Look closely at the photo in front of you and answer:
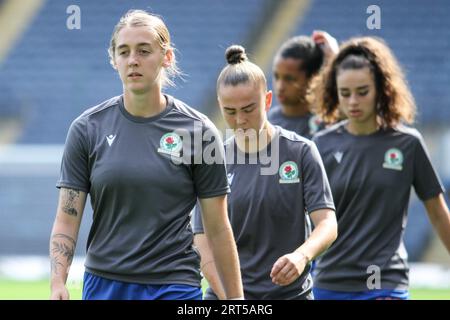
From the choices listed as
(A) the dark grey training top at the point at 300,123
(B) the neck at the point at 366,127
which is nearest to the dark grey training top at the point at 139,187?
(B) the neck at the point at 366,127

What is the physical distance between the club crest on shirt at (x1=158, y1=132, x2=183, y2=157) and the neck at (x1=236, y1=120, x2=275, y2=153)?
2.94 feet

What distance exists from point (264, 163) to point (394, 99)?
1.24 metres

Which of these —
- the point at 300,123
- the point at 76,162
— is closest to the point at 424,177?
the point at 300,123

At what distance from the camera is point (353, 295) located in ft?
16.8

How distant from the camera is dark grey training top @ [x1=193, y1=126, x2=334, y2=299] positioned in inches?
177

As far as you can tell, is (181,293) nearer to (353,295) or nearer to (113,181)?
(113,181)

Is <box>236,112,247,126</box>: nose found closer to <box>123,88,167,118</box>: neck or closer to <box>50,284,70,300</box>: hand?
<box>123,88,167,118</box>: neck

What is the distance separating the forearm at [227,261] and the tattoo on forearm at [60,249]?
2.00 ft

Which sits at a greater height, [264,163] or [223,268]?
[264,163]

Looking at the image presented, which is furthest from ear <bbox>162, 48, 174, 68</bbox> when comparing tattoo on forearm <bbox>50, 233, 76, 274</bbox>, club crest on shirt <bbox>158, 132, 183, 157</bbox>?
tattoo on forearm <bbox>50, 233, 76, 274</bbox>

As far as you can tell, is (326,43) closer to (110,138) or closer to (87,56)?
(110,138)

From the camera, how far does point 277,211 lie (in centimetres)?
456

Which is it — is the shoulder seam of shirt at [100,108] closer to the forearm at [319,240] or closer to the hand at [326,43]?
the forearm at [319,240]

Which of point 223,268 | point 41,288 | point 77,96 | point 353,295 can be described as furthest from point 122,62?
point 77,96
